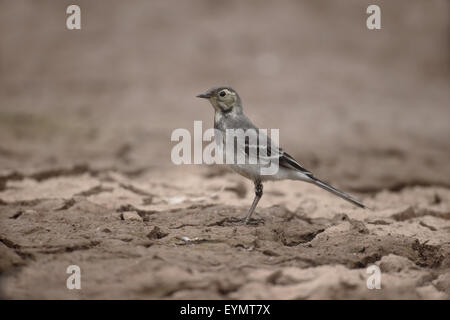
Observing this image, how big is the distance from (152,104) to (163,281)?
25.7ft

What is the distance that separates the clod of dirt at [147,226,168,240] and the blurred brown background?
9.87 ft

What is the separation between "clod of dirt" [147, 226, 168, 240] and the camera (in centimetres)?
493

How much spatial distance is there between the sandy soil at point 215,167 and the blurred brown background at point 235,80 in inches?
1.9

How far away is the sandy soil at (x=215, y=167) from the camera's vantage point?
413cm

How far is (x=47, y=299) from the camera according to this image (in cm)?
369

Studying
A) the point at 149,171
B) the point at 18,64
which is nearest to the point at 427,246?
the point at 149,171

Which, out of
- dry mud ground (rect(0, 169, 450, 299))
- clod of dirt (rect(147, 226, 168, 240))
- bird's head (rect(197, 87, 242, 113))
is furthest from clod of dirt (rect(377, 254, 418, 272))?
bird's head (rect(197, 87, 242, 113))

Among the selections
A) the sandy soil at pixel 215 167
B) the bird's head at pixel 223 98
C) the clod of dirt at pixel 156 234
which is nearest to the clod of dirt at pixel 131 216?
the sandy soil at pixel 215 167

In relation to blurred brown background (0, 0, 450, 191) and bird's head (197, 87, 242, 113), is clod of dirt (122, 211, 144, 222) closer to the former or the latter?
bird's head (197, 87, 242, 113)

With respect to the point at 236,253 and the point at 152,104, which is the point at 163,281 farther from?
the point at 152,104

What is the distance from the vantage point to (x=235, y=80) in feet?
41.8

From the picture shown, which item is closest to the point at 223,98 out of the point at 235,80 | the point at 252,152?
the point at 252,152

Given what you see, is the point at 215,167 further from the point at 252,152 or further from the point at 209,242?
the point at 209,242

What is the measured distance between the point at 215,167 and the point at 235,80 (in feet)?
16.0
